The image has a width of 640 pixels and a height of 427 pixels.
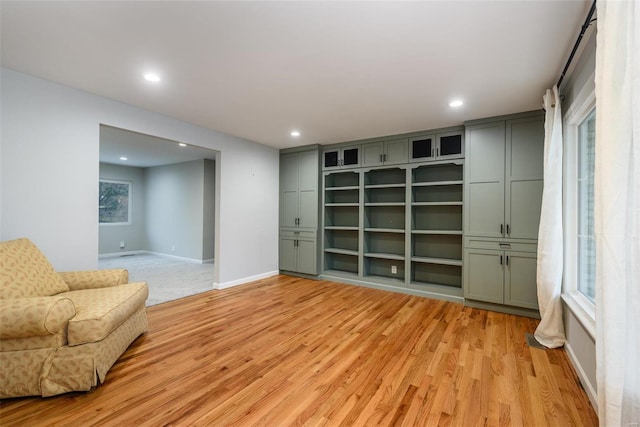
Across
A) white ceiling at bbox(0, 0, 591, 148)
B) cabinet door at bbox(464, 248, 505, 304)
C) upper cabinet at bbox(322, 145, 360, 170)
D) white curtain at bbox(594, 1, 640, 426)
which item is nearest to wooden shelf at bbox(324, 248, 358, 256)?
upper cabinet at bbox(322, 145, 360, 170)

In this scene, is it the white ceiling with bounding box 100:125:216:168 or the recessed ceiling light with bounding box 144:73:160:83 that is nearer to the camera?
the recessed ceiling light with bounding box 144:73:160:83

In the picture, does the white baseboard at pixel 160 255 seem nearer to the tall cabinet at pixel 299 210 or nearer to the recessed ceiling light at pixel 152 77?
the tall cabinet at pixel 299 210

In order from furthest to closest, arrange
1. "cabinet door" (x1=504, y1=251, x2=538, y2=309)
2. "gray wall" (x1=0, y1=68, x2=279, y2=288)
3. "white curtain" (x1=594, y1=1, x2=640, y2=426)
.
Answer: "cabinet door" (x1=504, y1=251, x2=538, y2=309)
"gray wall" (x1=0, y1=68, x2=279, y2=288)
"white curtain" (x1=594, y1=1, x2=640, y2=426)

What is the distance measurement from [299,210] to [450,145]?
9.25ft

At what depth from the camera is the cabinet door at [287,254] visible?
5453 millimetres

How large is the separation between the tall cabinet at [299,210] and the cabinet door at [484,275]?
99.0 inches

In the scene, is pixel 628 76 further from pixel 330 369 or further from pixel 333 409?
pixel 330 369

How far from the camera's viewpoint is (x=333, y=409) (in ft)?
5.78

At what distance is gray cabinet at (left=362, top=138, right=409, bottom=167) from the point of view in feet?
14.5

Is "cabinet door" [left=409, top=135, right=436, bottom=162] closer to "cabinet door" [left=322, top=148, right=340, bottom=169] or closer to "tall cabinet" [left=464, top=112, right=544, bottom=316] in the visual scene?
"tall cabinet" [left=464, top=112, right=544, bottom=316]

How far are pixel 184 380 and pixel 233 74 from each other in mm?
2558

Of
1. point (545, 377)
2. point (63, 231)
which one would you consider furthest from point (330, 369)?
point (63, 231)

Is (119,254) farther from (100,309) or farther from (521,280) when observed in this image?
(521,280)

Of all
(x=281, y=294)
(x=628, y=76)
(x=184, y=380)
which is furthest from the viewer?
(x=281, y=294)
